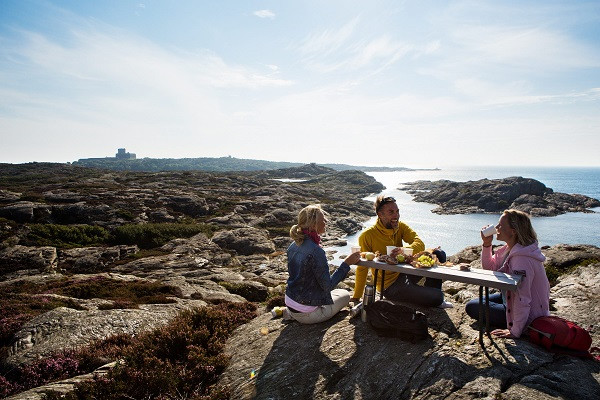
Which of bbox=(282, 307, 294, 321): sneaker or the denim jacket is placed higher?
the denim jacket

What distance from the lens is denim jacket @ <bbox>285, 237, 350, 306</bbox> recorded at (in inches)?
299

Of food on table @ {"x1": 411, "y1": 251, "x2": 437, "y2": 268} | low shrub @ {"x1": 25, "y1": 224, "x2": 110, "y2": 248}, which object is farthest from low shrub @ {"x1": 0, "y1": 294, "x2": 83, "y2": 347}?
low shrub @ {"x1": 25, "y1": 224, "x2": 110, "y2": 248}

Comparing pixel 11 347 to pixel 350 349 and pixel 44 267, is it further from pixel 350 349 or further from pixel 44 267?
pixel 44 267

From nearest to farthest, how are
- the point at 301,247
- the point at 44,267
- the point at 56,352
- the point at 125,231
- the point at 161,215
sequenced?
the point at 301,247
the point at 56,352
the point at 44,267
the point at 125,231
the point at 161,215

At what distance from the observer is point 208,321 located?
10.1 meters

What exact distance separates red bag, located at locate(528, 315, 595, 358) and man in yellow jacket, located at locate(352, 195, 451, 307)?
2539 millimetres

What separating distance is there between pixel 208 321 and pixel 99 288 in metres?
10.9

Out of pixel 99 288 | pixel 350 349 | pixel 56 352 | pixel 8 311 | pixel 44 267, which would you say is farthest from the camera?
pixel 44 267

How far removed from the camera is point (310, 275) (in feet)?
25.8

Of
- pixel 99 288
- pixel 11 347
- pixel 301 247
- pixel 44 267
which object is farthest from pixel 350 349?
pixel 44 267

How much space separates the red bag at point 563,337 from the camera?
6125 millimetres

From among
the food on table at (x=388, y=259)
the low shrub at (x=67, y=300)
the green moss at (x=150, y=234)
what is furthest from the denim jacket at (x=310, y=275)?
the green moss at (x=150, y=234)

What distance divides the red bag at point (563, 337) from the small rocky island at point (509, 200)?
116576 mm

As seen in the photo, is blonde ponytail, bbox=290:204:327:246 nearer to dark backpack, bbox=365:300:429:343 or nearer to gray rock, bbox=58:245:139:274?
dark backpack, bbox=365:300:429:343
